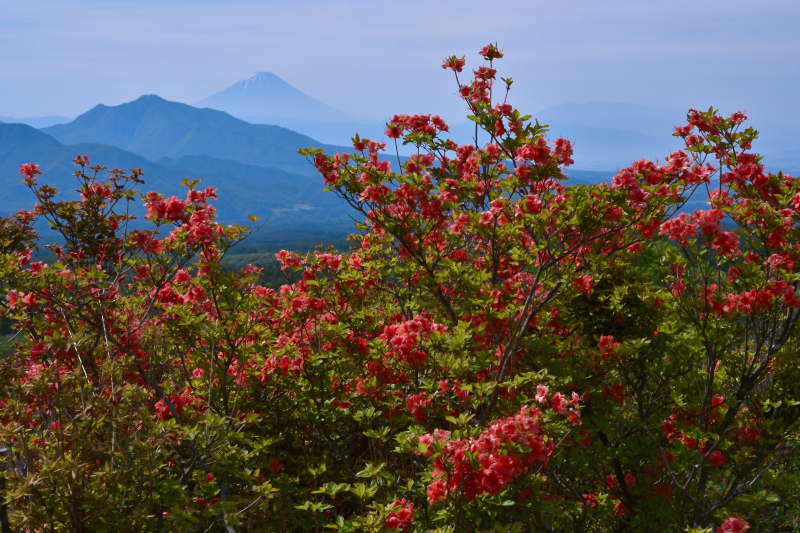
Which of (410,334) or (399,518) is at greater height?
(410,334)

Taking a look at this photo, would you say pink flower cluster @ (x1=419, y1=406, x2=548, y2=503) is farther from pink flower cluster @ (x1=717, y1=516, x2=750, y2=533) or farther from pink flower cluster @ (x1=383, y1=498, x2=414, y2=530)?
pink flower cluster @ (x1=717, y1=516, x2=750, y2=533)

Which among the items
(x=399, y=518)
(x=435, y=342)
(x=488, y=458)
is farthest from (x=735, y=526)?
(x=435, y=342)

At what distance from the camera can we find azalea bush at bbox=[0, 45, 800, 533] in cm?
344

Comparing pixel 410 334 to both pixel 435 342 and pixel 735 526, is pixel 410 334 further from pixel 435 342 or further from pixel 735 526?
pixel 735 526

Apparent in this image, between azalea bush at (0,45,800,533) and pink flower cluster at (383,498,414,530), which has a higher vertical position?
azalea bush at (0,45,800,533)

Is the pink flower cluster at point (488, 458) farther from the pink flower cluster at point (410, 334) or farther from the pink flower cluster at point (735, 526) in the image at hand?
the pink flower cluster at point (735, 526)

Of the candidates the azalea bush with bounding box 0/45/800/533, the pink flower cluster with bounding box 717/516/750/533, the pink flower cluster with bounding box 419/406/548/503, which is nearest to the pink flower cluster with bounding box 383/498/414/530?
the azalea bush with bounding box 0/45/800/533

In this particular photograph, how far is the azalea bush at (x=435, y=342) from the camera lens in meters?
3.44

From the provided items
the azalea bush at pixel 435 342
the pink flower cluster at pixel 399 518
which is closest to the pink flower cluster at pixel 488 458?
the azalea bush at pixel 435 342

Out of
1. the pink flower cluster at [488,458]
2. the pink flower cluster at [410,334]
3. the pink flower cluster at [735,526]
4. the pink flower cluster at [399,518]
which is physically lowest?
the pink flower cluster at [399,518]

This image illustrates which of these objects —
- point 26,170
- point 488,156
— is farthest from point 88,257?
point 488,156

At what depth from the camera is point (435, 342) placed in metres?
4.01

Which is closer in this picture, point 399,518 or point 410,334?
point 399,518

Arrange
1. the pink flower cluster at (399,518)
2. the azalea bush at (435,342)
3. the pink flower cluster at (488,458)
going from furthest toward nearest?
the azalea bush at (435,342) → the pink flower cluster at (399,518) → the pink flower cluster at (488,458)
